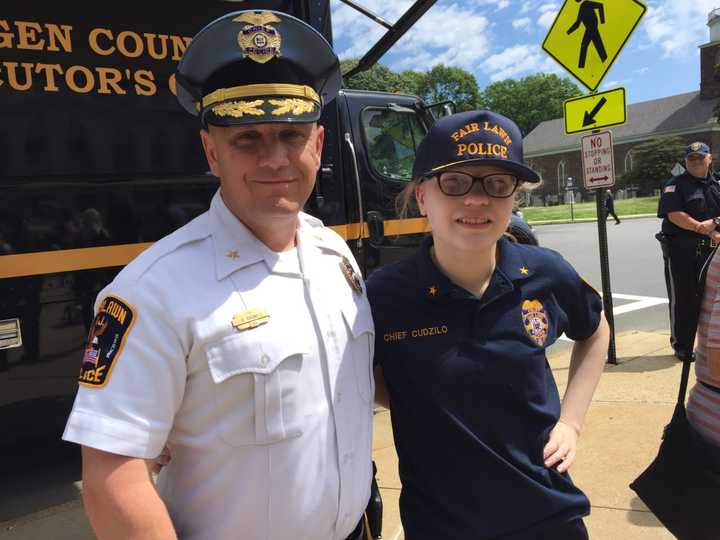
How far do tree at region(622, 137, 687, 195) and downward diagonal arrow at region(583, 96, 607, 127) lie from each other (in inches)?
1996

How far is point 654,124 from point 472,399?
68540 millimetres

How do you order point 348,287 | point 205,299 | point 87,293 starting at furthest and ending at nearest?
point 87,293
point 348,287
point 205,299

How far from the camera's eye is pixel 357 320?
143cm

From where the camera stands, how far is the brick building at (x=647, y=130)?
54.0 m

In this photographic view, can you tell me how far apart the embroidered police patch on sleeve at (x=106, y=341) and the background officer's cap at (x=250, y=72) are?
44 centimetres

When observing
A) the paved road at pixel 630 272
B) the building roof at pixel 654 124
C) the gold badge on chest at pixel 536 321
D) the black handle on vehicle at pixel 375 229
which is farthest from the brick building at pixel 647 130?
the gold badge on chest at pixel 536 321

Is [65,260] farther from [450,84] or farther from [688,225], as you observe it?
[450,84]

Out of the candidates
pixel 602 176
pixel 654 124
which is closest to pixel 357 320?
pixel 602 176

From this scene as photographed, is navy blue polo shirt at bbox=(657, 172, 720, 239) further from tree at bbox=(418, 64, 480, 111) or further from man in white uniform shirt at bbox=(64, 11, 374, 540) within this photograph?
tree at bbox=(418, 64, 480, 111)

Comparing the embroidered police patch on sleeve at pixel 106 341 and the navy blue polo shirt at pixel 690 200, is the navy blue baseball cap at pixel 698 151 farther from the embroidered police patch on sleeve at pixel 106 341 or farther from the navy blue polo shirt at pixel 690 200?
the embroidered police patch on sleeve at pixel 106 341

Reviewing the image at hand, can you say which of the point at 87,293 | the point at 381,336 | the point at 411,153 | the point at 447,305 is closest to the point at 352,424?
the point at 381,336

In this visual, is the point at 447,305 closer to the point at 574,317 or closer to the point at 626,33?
the point at 574,317

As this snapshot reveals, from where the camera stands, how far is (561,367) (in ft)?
17.5

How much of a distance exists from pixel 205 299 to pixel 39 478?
337 cm
